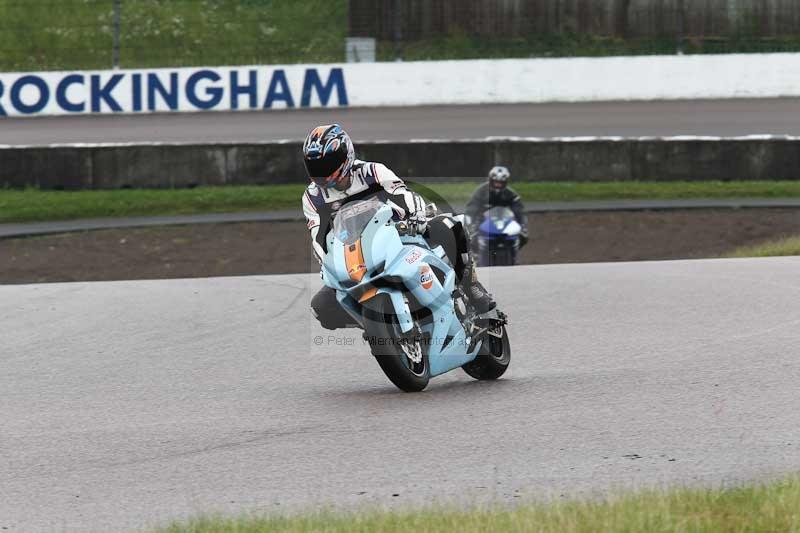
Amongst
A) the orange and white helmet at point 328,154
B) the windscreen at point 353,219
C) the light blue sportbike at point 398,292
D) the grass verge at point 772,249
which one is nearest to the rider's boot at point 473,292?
the light blue sportbike at point 398,292

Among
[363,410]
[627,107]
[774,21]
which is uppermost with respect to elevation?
[774,21]

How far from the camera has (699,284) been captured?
11.1m

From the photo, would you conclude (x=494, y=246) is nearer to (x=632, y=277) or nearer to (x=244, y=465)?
(x=632, y=277)

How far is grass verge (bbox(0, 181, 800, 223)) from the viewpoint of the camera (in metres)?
19.8

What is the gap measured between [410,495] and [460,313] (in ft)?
7.48

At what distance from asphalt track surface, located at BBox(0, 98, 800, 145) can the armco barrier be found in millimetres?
1815

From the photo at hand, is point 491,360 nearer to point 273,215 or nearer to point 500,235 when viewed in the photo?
point 500,235

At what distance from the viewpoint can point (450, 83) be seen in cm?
2645

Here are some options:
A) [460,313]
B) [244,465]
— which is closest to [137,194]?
[460,313]

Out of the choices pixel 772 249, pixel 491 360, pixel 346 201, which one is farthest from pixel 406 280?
pixel 772 249

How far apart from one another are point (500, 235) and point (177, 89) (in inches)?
536

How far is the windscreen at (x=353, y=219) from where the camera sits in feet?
22.9

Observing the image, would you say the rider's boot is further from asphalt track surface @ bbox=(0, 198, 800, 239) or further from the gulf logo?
asphalt track surface @ bbox=(0, 198, 800, 239)

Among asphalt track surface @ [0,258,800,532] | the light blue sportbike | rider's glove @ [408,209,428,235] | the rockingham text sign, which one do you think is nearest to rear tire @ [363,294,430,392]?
the light blue sportbike
